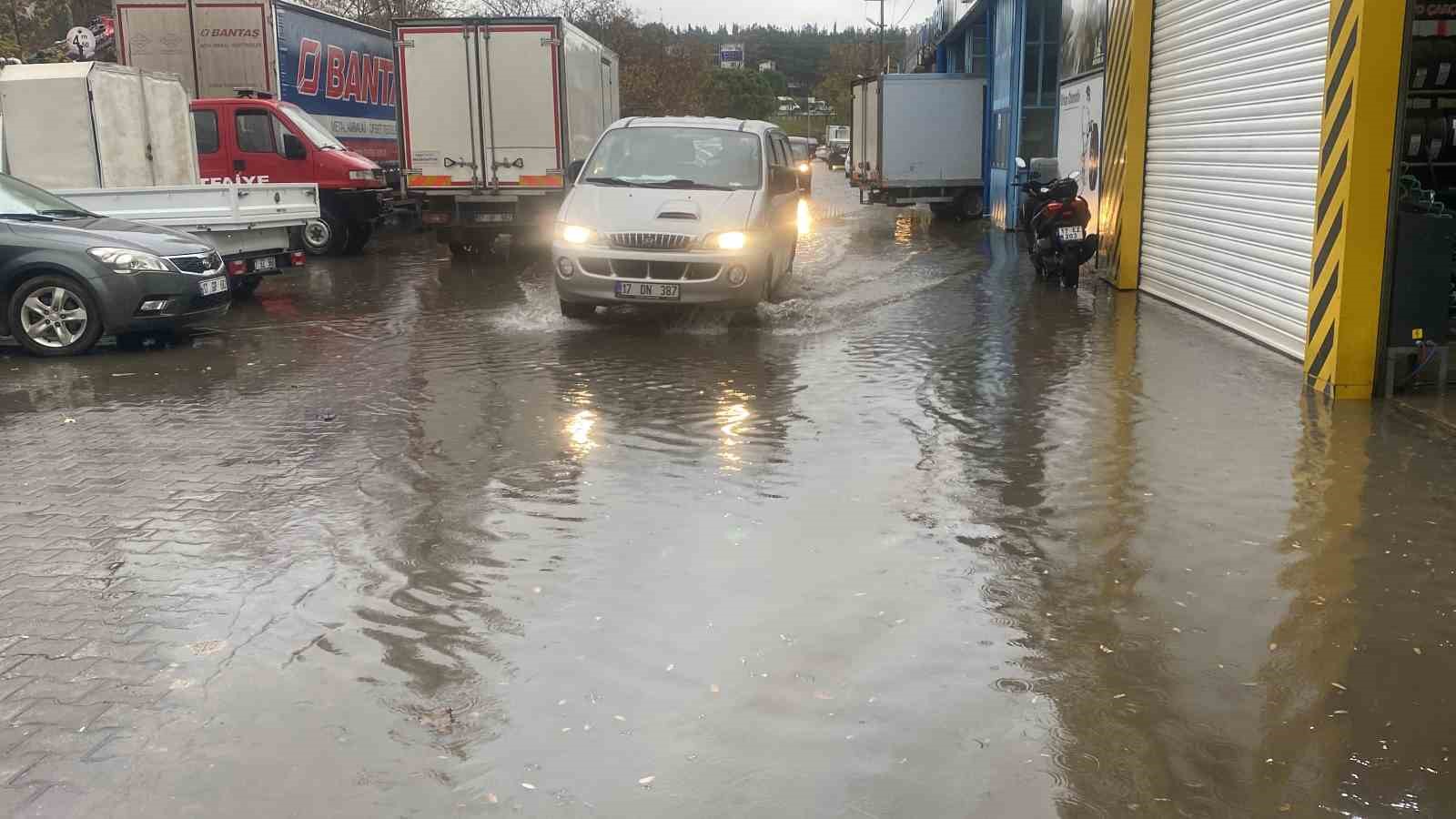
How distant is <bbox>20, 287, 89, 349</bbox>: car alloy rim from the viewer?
10.3 m

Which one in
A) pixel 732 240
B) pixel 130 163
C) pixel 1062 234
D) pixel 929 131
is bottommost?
pixel 1062 234

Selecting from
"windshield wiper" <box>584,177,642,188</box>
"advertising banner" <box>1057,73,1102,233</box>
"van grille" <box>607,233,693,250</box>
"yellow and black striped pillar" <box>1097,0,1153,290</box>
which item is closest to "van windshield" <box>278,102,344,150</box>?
"windshield wiper" <box>584,177,642,188</box>

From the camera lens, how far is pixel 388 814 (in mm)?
3266

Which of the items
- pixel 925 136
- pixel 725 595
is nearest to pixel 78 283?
pixel 725 595

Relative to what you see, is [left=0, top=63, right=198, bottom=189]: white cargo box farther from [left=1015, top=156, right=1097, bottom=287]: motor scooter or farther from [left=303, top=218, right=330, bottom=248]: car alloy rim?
[left=1015, top=156, right=1097, bottom=287]: motor scooter

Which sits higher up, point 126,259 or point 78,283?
point 126,259

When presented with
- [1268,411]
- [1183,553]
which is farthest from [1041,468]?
[1268,411]

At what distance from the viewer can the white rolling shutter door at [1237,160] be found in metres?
9.30

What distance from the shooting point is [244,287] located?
48.1 ft

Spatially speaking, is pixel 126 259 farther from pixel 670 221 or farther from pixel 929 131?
pixel 929 131

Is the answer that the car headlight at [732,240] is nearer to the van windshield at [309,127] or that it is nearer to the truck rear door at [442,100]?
the truck rear door at [442,100]

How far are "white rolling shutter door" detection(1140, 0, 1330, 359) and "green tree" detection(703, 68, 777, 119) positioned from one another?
7601 centimetres

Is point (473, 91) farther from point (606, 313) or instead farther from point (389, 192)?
point (606, 313)

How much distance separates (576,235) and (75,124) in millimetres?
6911
